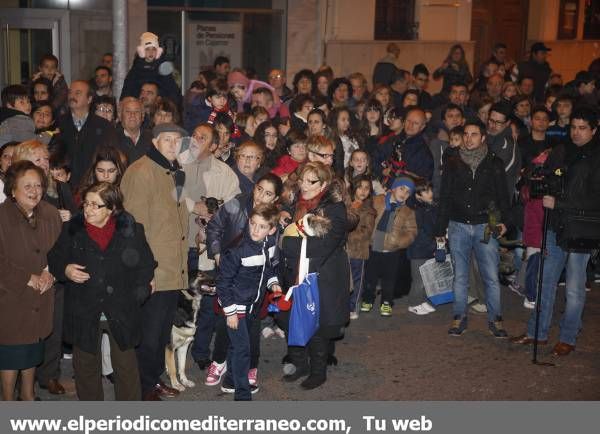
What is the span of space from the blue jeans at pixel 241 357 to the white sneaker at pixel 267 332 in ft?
6.00

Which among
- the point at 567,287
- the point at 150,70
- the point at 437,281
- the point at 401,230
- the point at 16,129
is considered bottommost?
the point at 437,281

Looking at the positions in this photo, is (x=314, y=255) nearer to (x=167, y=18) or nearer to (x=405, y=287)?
(x=405, y=287)

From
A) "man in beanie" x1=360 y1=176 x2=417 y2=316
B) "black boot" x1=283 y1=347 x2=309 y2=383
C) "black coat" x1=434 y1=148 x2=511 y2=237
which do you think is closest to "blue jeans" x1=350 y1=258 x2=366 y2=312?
"man in beanie" x1=360 y1=176 x2=417 y2=316

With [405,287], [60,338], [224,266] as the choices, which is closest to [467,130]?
[405,287]

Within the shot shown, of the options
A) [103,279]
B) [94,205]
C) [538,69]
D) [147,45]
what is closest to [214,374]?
[103,279]

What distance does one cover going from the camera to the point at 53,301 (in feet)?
22.5

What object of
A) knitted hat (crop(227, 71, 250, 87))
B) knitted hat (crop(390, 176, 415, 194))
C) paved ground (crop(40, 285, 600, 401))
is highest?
knitted hat (crop(227, 71, 250, 87))

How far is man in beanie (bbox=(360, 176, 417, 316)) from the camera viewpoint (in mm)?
9648

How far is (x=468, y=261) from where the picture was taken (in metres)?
9.07

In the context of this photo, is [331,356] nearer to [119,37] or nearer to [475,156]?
[475,156]

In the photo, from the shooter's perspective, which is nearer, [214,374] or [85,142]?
[214,374]

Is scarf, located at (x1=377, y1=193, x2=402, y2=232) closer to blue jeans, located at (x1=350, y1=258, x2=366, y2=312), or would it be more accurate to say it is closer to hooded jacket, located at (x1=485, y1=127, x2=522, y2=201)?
blue jeans, located at (x1=350, y1=258, x2=366, y2=312)

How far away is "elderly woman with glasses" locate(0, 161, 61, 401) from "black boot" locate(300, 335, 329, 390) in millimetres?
2239

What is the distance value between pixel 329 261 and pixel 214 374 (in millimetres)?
1376
